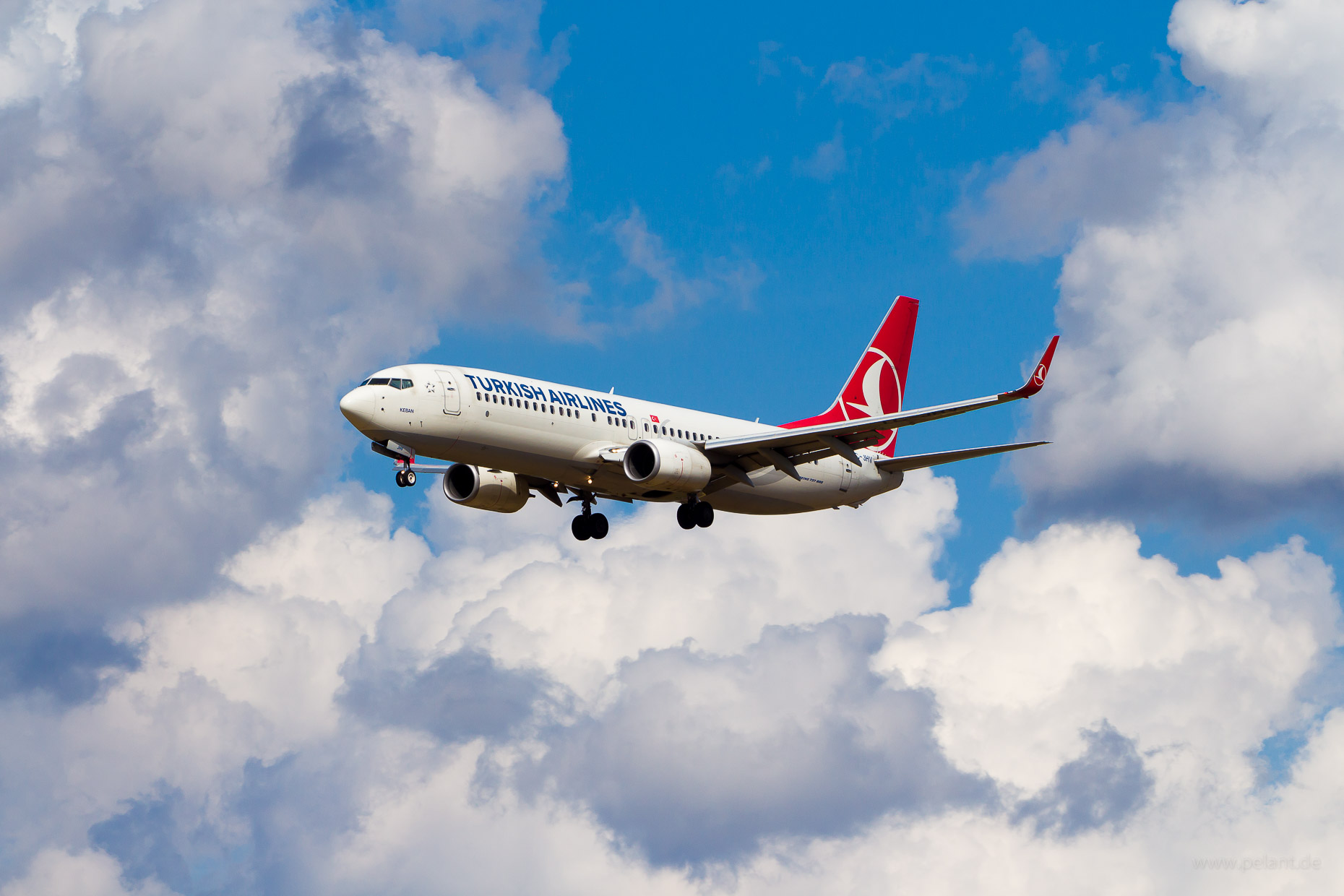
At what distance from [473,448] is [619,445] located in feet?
21.2

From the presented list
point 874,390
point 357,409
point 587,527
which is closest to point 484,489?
point 587,527

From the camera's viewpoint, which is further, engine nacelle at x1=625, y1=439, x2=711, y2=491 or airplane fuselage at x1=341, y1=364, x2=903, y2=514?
engine nacelle at x1=625, y1=439, x2=711, y2=491

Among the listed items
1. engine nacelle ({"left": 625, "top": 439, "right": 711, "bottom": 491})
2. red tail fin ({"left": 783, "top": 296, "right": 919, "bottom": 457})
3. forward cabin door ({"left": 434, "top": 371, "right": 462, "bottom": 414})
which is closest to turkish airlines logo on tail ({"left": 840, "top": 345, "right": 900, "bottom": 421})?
red tail fin ({"left": 783, "top": 296, "right": 919, "bottom": 457})

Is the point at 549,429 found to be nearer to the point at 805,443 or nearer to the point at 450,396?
the point at 450,396

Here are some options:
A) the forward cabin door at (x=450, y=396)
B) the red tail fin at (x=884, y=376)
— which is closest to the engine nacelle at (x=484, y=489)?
the forward cabin door at (x=450, y=396)

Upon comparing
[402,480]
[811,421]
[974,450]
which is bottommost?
[402,480]

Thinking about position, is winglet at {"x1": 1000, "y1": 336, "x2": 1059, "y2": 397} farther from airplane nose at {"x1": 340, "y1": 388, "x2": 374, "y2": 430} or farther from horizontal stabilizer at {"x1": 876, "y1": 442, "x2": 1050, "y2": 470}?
airplane nose at {"x1": 340, "y1": 388, "x2": 374, "y2": 430}

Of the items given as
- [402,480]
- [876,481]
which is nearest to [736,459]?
[876,481]

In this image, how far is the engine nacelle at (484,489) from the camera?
64.3 m

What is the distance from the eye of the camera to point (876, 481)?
69688mm

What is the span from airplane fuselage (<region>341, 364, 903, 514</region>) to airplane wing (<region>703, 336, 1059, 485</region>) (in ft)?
3.71

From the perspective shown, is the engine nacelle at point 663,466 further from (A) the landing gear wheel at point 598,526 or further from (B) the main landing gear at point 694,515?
(A) the landing gear wheel at point 598,526

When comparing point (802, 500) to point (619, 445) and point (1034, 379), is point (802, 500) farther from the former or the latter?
point (1034, 379)

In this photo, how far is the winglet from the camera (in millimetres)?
52438
